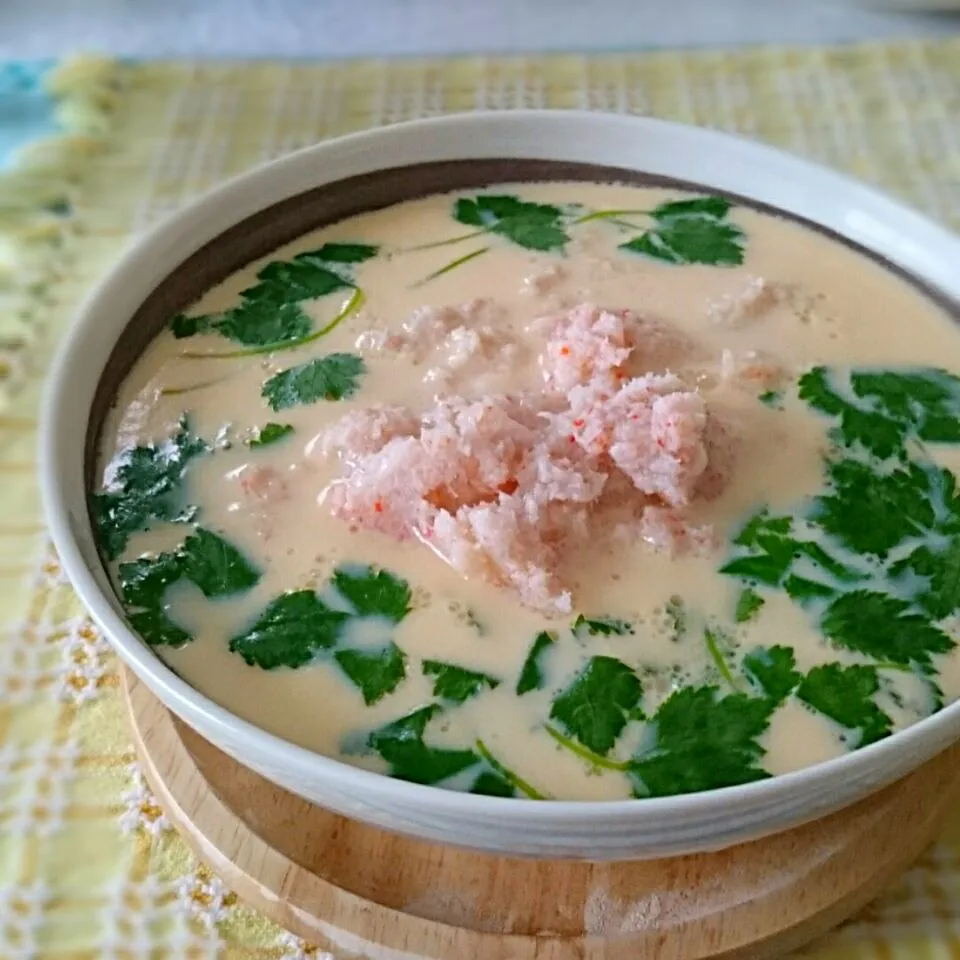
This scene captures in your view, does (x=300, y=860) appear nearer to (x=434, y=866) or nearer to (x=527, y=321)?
(x=434, y=866)

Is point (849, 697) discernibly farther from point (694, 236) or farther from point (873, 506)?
point (694, 236)

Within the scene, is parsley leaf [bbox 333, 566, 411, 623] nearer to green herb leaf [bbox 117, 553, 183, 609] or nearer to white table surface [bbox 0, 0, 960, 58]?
green herb leaf [bbox 117, 553, 183, 609]

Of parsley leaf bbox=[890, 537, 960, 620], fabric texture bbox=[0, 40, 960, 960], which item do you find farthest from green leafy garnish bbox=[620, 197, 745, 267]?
fabric texture bbox=[0, 40, 960, 960]

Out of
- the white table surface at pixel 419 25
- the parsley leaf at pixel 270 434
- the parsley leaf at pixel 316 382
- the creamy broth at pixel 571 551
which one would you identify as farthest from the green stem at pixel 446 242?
the white table surface at pixel 419 25

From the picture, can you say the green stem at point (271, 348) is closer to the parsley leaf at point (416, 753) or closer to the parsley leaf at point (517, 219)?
the parsley leaf at point (517, 219)

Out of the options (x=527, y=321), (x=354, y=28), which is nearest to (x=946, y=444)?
(x=527, y=321)
